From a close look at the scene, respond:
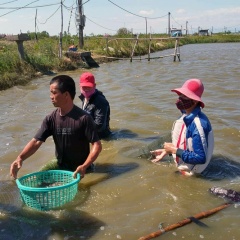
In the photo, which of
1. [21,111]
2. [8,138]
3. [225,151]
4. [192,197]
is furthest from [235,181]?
[21,111]

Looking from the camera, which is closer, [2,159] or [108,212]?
[108,212]

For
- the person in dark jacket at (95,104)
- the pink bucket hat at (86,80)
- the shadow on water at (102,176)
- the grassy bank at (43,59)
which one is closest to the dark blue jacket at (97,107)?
the person in dark jacket at (95,104)

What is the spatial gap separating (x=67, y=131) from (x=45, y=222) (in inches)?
44.6

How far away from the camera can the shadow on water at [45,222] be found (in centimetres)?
352

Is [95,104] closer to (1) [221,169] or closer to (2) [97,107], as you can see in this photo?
(2) [97,107]

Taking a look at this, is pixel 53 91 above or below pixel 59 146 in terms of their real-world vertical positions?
above

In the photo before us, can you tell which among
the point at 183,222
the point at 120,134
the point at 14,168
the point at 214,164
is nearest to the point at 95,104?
the point at 120,134

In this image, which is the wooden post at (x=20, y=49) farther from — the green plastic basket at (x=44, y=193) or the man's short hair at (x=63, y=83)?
the green plastic basket at (x=44, y=193)

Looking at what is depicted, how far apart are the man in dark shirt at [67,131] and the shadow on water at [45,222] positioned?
0.43 m

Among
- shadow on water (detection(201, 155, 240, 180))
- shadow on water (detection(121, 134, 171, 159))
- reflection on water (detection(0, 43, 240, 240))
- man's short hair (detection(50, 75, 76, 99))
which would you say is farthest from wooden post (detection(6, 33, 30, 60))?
man's short hair (detection(50, 75, 76, 99))

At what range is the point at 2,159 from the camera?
231 inches

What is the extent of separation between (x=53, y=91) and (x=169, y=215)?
190 centimetres

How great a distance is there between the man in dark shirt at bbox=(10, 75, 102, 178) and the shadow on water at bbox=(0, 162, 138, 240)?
431 mm

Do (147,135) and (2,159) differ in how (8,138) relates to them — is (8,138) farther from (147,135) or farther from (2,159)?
(147,135)
